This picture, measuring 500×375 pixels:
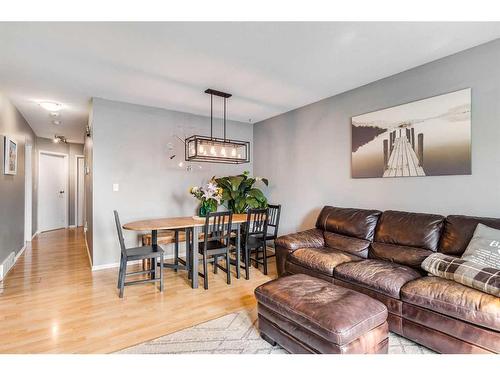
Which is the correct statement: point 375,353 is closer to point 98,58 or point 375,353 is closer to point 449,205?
point 449,205

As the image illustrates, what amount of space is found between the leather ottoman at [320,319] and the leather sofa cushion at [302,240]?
106 centimetres

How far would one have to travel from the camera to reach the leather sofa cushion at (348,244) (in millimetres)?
2922

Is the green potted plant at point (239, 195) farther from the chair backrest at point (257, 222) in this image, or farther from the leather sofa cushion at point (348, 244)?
the leather sofa cushion at point (348, 244)

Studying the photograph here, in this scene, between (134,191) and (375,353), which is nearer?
(375,353)

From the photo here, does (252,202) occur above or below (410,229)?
above

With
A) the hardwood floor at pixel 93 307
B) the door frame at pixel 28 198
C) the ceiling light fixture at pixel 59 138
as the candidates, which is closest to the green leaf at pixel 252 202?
the hardwood floor at pixel 93 307

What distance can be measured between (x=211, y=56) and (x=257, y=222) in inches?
83.4

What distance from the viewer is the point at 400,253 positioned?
8.52 feet

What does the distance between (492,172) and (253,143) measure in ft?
12.3

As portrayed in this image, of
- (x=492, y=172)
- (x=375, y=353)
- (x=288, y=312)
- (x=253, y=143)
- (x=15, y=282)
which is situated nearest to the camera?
(x=375, y=353)

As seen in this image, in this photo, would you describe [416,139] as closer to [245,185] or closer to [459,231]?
[459,231]

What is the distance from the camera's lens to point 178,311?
257 cm

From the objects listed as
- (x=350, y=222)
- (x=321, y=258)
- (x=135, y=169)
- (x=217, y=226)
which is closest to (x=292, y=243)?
(x=321, y=258)
